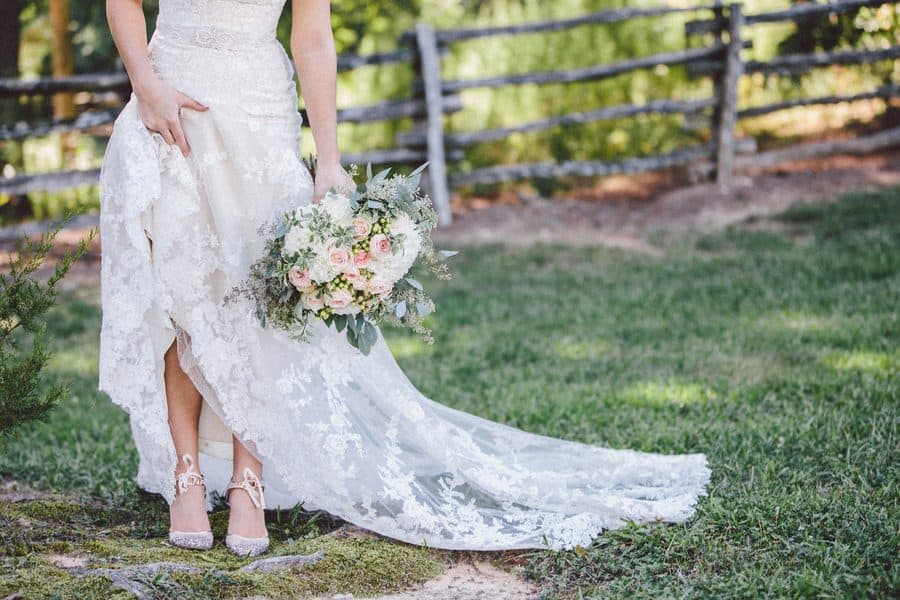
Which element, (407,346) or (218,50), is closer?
(218,50)

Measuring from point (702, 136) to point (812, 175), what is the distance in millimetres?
1440

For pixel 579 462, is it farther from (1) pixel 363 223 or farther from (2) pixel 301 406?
(1) pixel 363 223

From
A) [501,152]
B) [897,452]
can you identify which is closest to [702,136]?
[501,152]

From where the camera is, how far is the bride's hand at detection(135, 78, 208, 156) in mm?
2736

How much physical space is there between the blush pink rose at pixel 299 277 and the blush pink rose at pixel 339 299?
0.22ft

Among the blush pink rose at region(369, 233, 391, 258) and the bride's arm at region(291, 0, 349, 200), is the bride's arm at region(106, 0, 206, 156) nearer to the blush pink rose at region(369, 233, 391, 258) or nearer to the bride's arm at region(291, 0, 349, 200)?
the bride's arm at region(291, 0, 349, 200)

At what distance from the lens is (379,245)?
267cm

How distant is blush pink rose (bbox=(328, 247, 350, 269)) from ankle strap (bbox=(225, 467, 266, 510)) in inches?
31.0

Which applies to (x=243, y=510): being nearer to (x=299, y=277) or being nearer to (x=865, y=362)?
(x=299, y=277)

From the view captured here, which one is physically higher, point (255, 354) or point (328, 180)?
point (328, 180)

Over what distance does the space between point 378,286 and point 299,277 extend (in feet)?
0.72

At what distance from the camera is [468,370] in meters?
4.90

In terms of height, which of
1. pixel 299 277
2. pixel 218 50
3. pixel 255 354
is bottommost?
pixel 255 354

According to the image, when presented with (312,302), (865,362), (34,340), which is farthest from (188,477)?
(865,362)
